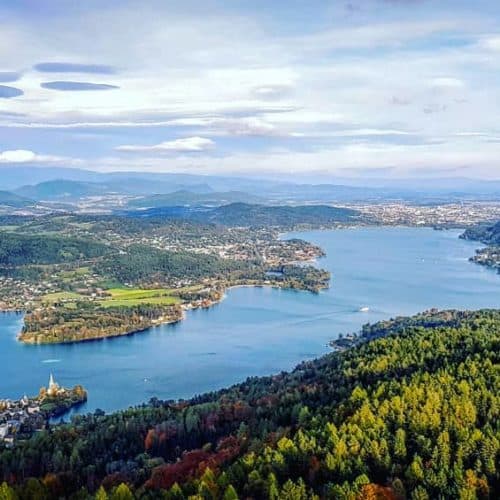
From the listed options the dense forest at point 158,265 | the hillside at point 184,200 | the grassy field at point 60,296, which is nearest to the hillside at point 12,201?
the hillside at point 184,200

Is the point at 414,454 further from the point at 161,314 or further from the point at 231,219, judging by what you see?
the point at 231,219

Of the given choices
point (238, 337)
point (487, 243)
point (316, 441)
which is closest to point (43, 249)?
point (238, 337)

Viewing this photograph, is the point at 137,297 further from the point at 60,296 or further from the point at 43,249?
the point at 43,249

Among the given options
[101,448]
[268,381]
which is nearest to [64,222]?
[268,381]

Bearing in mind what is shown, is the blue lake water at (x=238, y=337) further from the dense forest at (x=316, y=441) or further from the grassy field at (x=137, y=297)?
the dense forest at (x=316, y=441)

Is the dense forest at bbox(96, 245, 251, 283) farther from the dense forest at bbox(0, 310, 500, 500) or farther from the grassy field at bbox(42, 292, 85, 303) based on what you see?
the dense forest at bbox(0, 310, 500, 500)

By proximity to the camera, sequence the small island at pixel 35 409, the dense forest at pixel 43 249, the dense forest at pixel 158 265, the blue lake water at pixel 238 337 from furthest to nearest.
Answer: the dense forest at pixel 43 249 < the dense forest at pixel 158 265 < the blue lake water at pixel 238 337 < the small island at pixel 35 409
